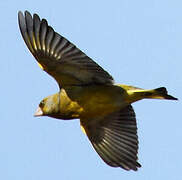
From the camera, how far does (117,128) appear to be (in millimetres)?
9430

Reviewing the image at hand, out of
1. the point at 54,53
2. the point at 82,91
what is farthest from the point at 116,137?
the point at 54,53

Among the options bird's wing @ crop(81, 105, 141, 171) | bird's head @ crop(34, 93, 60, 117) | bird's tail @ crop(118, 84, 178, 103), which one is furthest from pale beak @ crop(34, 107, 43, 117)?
bird's tail @ crop(118, 84, 178, 103)

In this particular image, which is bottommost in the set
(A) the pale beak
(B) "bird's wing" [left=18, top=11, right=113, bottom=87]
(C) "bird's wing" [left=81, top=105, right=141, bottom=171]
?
(C) "bird's wing" [left=81, top=105, right=141, bottom=171]

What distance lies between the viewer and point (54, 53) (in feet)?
27.9

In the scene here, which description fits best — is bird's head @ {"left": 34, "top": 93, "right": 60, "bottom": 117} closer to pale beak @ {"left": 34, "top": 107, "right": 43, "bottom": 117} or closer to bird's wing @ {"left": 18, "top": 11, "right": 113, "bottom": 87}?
pale beak @ {"left": 34, "top": 107, "right": 43, "bottom": 117}

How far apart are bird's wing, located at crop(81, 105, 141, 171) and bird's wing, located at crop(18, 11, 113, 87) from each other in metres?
0.89

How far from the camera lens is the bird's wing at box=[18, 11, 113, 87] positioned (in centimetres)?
845

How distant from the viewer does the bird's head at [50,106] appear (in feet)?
29.2

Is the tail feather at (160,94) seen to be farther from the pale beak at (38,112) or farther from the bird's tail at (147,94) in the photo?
the pale beak at (38,112)

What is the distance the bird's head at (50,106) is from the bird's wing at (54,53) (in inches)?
17.2

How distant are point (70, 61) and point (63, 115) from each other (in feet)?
2.66

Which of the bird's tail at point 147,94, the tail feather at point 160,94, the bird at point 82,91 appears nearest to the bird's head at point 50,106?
the bird at point 82,91

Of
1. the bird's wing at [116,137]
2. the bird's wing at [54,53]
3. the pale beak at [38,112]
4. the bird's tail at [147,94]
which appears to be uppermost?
the bird's wing at [54,53]

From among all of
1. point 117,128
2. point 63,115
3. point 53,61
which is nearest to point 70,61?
point 53,61
